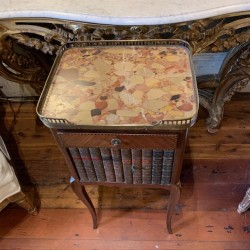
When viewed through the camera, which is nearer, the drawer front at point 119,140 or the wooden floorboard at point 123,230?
the drawer front at point 119,140

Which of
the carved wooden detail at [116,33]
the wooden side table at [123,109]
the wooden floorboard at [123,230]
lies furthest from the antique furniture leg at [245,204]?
the carved wooden detail at [116,33]

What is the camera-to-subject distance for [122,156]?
759 mm

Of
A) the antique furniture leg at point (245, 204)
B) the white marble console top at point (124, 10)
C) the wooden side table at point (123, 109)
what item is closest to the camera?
the wooden side table at point (123, 109)

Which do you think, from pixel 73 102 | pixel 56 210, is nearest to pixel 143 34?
pixel 73 102

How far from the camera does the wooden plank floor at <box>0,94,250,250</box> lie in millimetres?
1123

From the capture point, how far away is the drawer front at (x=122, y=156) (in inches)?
27.2

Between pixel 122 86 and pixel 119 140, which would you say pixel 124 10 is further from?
pixel 119 140

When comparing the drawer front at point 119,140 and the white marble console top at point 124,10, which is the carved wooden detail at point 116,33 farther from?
the drawer front at point 119,140

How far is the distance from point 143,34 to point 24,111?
3.26ft

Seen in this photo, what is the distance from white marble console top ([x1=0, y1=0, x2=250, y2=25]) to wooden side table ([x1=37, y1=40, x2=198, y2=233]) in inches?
2.9

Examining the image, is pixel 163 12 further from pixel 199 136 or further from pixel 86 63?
pixel 199 136

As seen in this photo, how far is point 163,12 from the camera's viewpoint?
33.0 inches

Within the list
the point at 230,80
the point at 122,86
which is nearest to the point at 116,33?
the point at 122,86

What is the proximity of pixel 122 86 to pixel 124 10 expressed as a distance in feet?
0.92
